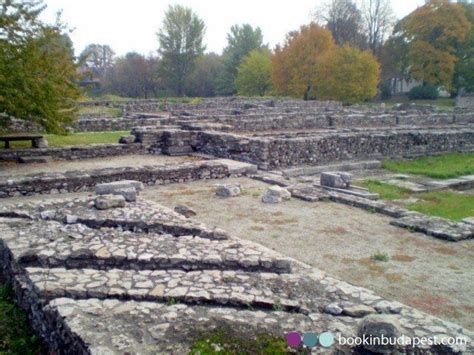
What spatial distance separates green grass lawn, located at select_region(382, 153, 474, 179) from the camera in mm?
13445

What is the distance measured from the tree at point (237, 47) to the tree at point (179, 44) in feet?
14.8

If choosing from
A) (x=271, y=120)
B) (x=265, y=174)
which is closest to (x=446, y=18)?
(x=271, y=120)

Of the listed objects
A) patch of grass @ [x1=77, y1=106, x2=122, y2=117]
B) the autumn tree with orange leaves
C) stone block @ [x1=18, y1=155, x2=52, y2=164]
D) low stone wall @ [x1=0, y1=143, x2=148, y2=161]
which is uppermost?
the autumn tree with orange leaves

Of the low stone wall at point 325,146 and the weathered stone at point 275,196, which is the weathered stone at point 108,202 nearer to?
the weathered stone at point 275,196

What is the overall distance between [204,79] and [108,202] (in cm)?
5287

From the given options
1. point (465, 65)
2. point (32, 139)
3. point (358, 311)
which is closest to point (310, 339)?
point (358, 311)

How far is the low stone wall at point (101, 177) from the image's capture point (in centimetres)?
945

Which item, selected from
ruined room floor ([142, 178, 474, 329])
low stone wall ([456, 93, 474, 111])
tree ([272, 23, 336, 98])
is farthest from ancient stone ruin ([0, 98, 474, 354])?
low stone wall ([456, 93, 474, 111])

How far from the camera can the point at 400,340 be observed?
3.48 meters

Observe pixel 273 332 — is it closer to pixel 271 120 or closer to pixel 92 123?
pixel 271 120

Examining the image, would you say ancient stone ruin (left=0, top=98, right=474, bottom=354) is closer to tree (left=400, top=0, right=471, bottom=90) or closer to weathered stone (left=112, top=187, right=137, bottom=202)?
weathered stone (left=112, top=187, right=137, bottom=202)

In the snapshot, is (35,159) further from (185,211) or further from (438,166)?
(438,166)

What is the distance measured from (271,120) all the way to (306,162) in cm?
Answer: 645

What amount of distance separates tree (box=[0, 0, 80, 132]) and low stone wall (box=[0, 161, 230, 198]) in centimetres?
299
